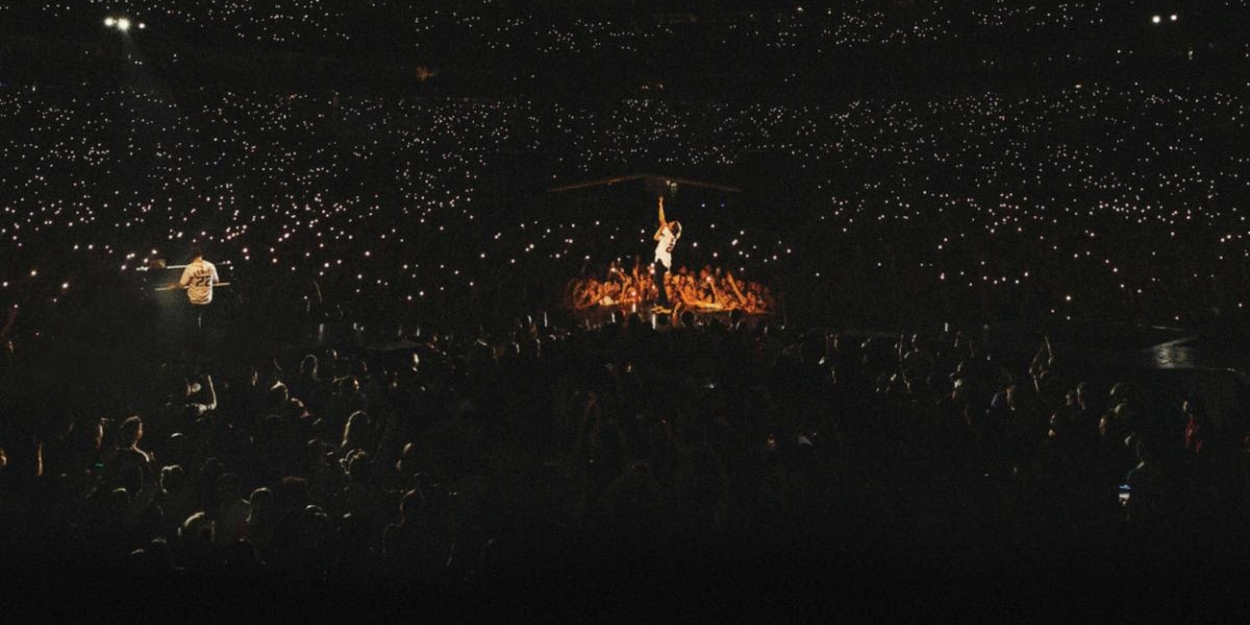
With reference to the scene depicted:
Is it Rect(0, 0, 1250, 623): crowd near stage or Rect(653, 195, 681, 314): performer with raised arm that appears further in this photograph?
Rect(653, 195, 681, 314): performer with raised arm

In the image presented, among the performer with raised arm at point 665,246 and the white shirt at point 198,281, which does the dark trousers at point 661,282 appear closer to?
the performer with raised arm at point 665,246

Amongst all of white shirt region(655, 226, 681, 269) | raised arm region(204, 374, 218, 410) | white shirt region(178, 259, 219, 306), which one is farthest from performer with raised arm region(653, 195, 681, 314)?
raised arm region(204, 374, 218, 410)

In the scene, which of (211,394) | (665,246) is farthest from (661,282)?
(211,394)

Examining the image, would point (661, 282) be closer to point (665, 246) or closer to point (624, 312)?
point (665, 246)

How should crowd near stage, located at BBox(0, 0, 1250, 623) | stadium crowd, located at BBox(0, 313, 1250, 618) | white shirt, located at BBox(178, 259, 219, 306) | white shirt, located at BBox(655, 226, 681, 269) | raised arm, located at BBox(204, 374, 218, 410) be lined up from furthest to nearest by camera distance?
white shirt, located at BBox(655, 226, 681, 269) → white shirt, located at BBox(178, 259, 219, 306) → raised arm, located at BBox(204, 374, 218, 410) → crowd near stage, located at BBox(0, 0, 1250, 623) → stadium crowd, located at BBox(0, 313, 1250, 618)

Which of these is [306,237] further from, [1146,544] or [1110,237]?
[1146,544]

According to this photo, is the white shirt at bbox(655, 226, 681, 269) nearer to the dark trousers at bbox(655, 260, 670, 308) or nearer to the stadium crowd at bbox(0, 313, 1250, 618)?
the dark trousers at bbox(655, 260, 670, 308)
